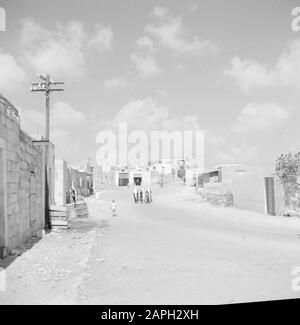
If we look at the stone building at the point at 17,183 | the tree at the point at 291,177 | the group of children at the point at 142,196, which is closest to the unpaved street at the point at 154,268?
the stone building at the point at 17,183

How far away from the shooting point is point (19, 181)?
36.7 ft

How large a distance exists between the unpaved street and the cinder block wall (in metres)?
0.61

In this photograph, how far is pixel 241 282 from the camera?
274 inches

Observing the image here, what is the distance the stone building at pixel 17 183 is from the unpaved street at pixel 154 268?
0.60 metres

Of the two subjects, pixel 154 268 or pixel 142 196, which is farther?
pixel 142 196

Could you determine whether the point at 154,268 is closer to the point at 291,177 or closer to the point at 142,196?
the point at 291,177

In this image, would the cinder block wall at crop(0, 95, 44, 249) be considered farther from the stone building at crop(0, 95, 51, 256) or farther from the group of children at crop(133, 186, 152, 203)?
the group of children at crop(133, 186, 152, 203)

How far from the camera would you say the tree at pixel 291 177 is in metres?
19.7

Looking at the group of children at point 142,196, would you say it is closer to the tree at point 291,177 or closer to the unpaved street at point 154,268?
the tree at point 291,177

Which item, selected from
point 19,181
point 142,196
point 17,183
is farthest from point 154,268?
point 142,196

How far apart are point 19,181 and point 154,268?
484 centimetres
